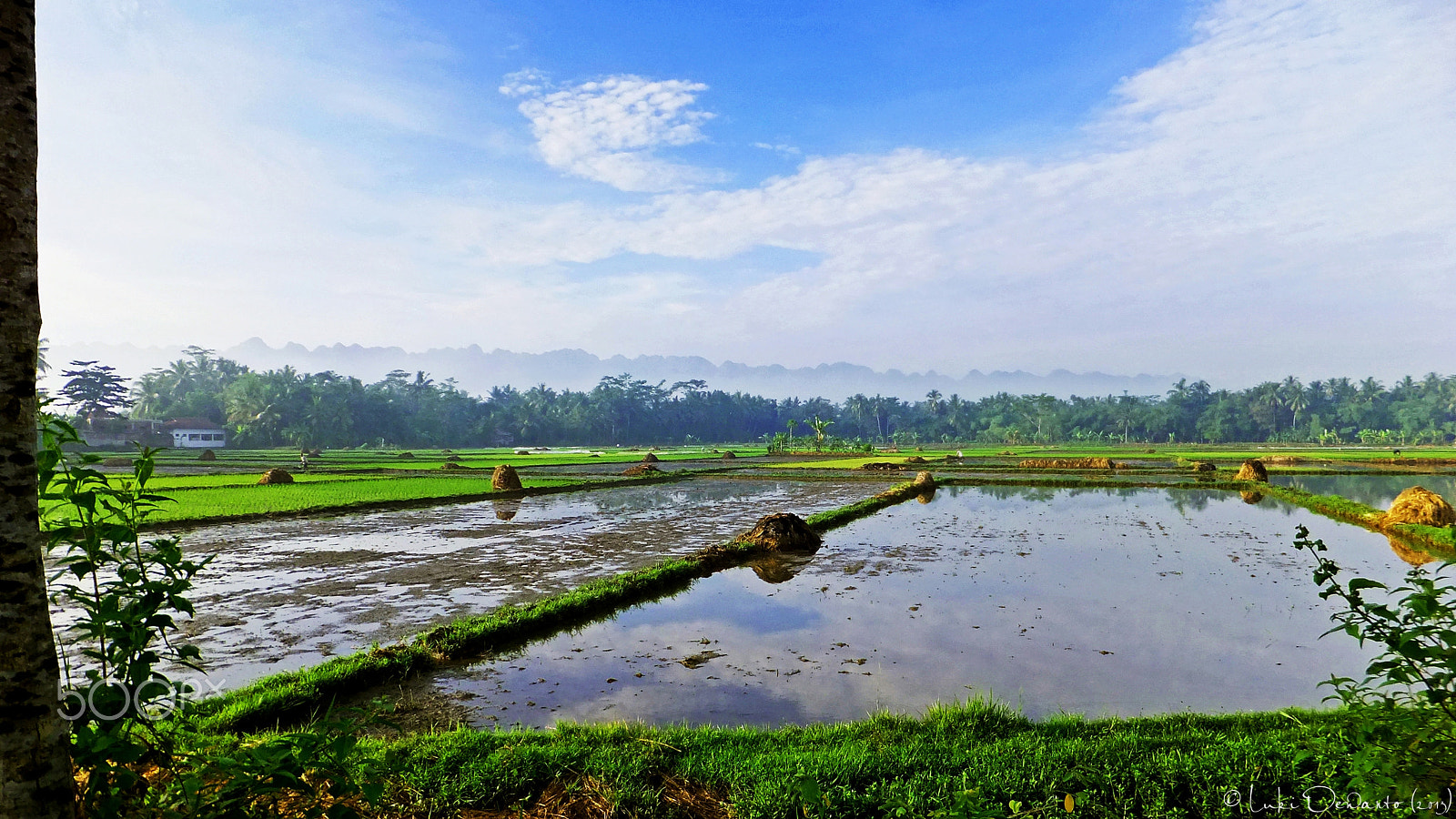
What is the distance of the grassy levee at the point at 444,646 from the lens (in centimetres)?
557

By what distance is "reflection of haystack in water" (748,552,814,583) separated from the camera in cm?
1164

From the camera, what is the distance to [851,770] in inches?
155

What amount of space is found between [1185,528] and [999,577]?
27.4ft

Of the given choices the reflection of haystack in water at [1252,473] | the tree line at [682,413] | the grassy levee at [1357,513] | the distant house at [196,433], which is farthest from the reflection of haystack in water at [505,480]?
the distant house at [196,433]

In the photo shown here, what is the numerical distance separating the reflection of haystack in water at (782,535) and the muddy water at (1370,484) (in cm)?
1936

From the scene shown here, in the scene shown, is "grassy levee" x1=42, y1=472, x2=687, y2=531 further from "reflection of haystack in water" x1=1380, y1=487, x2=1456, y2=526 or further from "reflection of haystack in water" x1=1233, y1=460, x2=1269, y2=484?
"reflection of haystack in water" x1=1233, y1=460, x2=1269, y2=484

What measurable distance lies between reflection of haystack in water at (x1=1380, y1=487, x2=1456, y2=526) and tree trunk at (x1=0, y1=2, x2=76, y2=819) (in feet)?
71.1

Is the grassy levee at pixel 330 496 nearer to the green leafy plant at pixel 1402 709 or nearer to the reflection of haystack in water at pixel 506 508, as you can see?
the reflection of haystack in water at pixel 506 508

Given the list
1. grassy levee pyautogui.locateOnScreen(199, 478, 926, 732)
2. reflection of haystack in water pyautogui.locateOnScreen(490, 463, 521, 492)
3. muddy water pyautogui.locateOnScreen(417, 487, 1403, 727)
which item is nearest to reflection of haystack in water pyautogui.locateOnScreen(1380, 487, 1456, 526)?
muddy water pyautogui.locateOnScreen(417, 487, 1403, 727)

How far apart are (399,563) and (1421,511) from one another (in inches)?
866

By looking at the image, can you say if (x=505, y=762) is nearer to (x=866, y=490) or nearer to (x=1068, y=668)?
(x=1068, y=668)

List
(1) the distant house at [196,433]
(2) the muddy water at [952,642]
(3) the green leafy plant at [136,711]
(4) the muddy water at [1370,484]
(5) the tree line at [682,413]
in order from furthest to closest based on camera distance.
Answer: (5) the tree line at [682,413] < (1) the distant house at [196,433] < (4) the muddy water at [1370,484] < (2) the muddy water at [952,642] < (3) the green leafy plant at [136,711]

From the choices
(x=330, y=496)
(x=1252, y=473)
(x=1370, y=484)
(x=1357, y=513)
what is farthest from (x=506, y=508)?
(x=1370, y=484)

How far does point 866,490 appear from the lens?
26.9m
